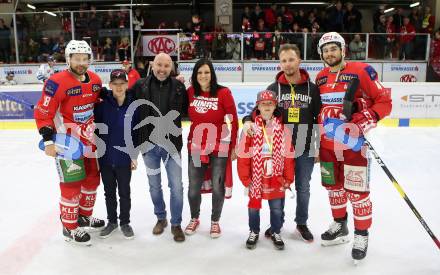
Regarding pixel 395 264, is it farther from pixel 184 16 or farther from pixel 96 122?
pixel 184 16

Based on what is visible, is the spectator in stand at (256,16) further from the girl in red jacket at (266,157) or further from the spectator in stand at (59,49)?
the girl in red jacket at (266,157)

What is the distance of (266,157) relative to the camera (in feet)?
9.91

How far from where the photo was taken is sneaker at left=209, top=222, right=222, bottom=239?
11.1ft

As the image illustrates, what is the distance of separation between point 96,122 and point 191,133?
72 centimetres

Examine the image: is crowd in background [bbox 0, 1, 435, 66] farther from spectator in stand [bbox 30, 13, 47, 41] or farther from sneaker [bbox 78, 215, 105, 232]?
sneaker [bbox 78, 215, 105, 232]

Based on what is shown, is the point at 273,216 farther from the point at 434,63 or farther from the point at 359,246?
the point at 434,63

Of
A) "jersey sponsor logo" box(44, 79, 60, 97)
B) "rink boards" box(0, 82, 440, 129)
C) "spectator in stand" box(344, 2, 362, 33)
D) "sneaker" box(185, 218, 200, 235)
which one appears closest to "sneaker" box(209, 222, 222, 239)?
"sneaker" box(185, 218, 200, 235)

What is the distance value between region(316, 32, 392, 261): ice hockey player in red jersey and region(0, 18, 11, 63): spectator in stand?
29.3ft

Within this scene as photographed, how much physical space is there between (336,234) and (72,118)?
2107 millimetres

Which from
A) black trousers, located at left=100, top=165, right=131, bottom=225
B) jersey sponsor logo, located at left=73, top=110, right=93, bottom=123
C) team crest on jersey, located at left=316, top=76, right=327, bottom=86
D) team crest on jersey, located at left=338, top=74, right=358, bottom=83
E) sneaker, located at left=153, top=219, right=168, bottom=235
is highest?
team crest on jersey, located at left=338, top=74, right=358, bottom=83

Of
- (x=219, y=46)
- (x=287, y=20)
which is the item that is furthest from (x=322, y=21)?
(x=219, y=46)

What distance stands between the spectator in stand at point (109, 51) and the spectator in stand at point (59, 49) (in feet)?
2.96

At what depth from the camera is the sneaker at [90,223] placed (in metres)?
3.51

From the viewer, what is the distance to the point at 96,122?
10.7 feet
